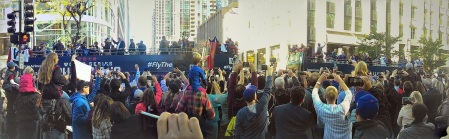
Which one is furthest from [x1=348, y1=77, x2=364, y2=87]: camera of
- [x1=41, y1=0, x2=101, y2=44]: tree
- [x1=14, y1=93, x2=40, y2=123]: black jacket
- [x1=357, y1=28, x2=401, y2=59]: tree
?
[x1=41, y1=0, x2=101, y2=44]: tree

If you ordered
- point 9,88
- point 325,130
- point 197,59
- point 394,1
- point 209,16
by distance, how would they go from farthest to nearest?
point 394,1, point 209,16, point 9,88, point 197,59, point 325,130

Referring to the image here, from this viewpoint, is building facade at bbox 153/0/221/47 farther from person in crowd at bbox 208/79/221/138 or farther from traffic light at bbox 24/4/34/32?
traffic light at bbox 24/4/34/32

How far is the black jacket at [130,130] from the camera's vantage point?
4648 millimetres

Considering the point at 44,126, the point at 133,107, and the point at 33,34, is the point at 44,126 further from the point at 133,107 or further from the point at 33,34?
the point at 33,34

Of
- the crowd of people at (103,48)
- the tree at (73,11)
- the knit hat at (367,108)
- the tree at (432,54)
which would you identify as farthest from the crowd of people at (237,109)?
the tree at (73,11)

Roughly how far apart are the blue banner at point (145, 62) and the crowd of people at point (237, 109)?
2.87ft

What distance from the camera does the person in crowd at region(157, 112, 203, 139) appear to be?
9.04 feet

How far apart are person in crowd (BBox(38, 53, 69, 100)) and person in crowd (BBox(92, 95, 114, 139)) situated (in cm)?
124

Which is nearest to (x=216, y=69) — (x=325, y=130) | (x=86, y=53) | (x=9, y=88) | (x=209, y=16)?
(x=209, y=16)

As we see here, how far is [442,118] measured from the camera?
5.51 meters

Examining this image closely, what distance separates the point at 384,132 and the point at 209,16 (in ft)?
14.3

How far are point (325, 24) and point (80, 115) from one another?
524 cm

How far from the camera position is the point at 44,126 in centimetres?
566

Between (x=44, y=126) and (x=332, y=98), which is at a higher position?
(x=332, y=98)
